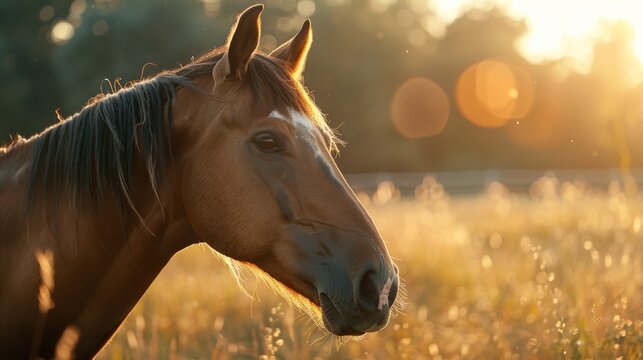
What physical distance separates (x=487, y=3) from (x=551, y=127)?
10.0 meters

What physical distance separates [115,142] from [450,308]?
173 inches

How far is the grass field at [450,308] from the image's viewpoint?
13.3ft

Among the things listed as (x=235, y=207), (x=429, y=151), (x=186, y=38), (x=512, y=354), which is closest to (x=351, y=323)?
(x=235, y=207)

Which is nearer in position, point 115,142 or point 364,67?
point 115,142

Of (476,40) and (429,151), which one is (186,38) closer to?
(429,151)

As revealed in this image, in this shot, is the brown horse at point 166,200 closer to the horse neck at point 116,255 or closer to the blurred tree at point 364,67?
the horse neck at point 116,255

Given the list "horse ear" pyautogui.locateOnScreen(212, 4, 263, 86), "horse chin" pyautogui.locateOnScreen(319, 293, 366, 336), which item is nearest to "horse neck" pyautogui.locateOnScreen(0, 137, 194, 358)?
"horse ear" pyautogui.locateOnScreen(212, 4, 263, 86)

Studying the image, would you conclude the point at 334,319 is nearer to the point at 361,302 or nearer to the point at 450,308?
the point at 361,302

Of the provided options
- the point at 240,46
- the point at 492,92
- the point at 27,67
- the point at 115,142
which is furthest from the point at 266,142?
the point at 492,92

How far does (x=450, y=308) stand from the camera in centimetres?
636

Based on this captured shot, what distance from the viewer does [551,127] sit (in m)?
37.8

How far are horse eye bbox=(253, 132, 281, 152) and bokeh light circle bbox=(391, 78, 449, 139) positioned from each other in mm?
32905

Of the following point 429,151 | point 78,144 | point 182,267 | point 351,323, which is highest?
point 78,144

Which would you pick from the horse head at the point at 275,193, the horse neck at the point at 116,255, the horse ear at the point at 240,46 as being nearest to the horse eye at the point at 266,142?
the horse head at the point at 275,193
